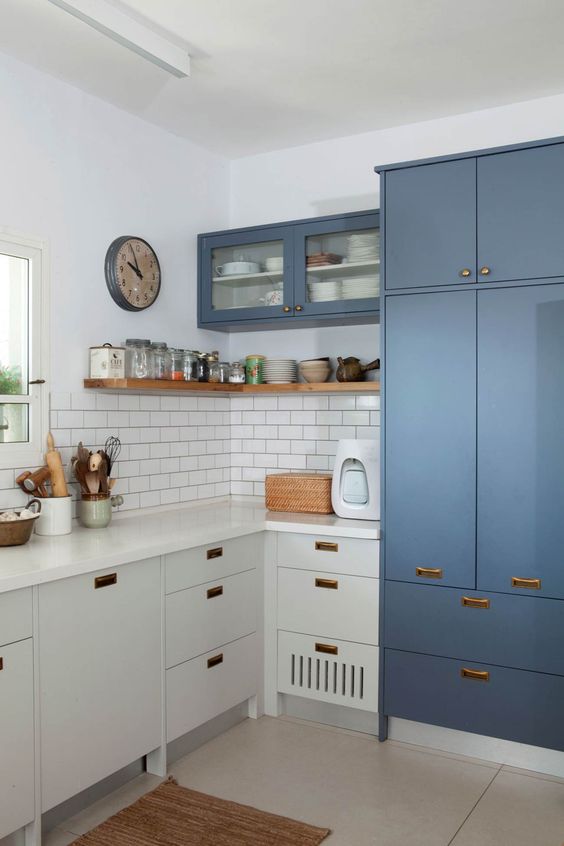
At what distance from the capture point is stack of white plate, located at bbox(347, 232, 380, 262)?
12.4 ft

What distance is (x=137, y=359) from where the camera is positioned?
368 cm

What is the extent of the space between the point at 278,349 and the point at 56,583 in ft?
7.22

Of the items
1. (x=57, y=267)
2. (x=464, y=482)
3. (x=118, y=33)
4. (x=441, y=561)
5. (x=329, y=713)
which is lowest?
(x=329, y=713)

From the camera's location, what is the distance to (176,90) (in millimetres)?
3562

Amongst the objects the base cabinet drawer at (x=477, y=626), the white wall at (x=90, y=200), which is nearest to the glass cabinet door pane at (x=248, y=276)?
the white wall at (x=90, y=200)

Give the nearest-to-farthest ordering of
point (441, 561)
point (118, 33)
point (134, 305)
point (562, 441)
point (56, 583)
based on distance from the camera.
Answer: point (56, 583) → point (118, 33) → point (562, 441) → point (441, 561) → point (134, 305)

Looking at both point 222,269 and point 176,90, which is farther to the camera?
point 222,269

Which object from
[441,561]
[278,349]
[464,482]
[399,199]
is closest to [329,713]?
[441,561]

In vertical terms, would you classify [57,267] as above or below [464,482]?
above

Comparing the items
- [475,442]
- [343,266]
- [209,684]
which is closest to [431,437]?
[475,442]

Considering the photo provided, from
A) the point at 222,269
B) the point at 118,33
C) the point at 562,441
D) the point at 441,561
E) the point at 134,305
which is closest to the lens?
the point at 118,33

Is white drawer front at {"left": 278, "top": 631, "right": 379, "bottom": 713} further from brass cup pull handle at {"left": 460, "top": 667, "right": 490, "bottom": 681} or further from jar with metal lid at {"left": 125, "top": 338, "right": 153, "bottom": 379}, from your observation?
jar with metal lid at {"left": 125, "top": 338, "right": 153, "bottom": 379}

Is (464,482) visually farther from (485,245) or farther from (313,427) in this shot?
(313,427)

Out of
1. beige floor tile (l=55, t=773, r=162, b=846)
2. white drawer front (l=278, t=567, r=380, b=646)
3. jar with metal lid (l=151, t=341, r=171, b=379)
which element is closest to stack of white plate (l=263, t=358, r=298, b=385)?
jar with metal lid (l=151, t=341, r=171, b=379)
